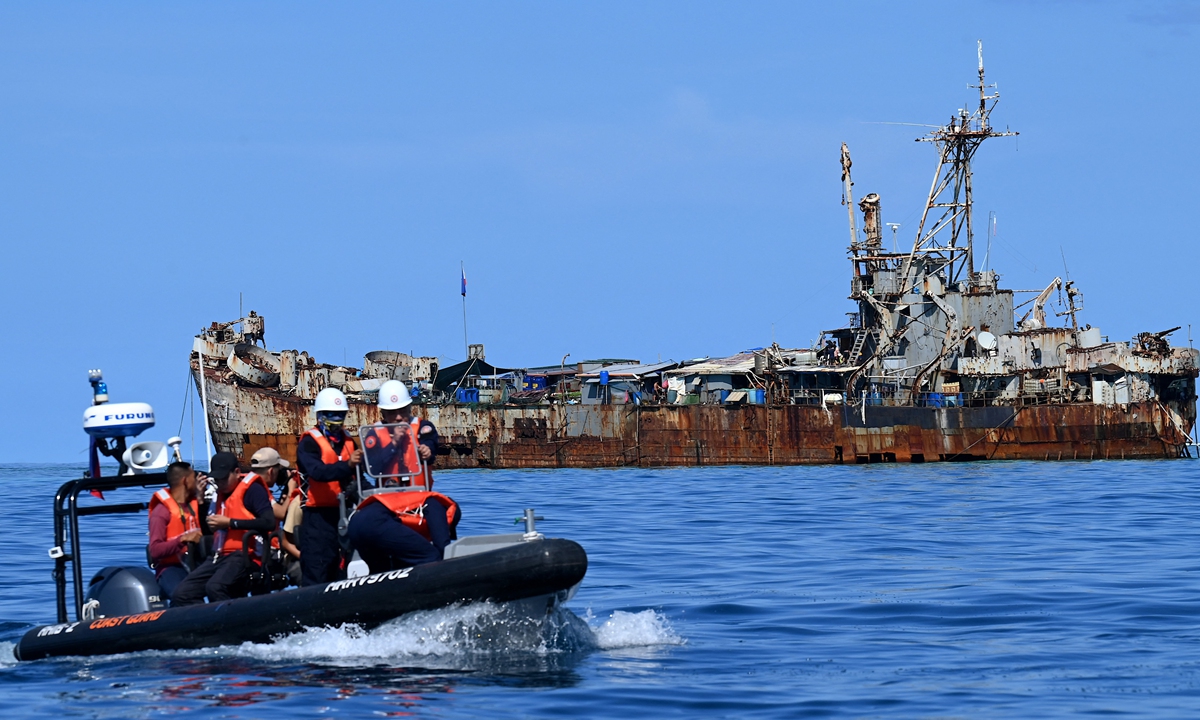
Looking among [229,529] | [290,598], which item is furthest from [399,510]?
[229,529]

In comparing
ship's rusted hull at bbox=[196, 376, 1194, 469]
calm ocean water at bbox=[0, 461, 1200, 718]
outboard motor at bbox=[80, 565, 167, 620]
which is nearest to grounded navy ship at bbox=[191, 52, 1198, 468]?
ship's rusted hull at bbox=[196, 376, 1194, 469]

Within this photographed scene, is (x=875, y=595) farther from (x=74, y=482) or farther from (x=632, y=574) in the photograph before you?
(x=74, y=482)

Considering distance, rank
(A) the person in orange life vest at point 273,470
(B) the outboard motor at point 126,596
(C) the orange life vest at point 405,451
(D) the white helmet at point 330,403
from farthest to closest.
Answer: (B) the outboard motor at point 126,596 → (A) the person in orange life vest at point 273,470 → (D) the white helmet at point 330,403 → (C) the orange life vest at point 405,451

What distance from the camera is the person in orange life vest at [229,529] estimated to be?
41.1ft

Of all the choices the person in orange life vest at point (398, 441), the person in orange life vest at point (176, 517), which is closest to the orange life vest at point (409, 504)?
the person in orange life vest at point (398, 441)

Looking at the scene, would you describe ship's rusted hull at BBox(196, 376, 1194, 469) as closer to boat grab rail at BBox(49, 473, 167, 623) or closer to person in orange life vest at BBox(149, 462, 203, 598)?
boat grab rail at BBox(49, 473, 167, 623)

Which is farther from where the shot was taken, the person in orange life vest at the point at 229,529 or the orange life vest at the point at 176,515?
the orange life vest at the point at 176,515

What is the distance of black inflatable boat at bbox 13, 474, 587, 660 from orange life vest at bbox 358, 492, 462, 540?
385 mm

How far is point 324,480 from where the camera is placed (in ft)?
39.7

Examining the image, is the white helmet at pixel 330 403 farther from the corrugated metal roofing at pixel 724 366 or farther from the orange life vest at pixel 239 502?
the corrugated metal roofing at pixel 724 366

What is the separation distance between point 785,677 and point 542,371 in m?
57.5

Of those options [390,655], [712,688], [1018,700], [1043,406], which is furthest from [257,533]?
[1043,406]

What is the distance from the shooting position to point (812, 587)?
682 inches

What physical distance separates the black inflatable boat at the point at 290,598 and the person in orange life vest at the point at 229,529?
1.03ft
